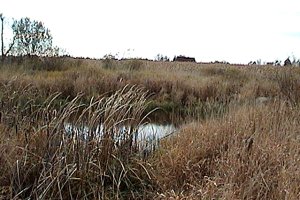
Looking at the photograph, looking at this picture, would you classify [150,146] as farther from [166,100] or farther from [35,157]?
[166,100]

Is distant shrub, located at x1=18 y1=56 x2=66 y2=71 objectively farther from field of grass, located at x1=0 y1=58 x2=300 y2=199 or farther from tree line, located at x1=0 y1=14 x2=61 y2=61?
field of grass, located at x1=0 y1=58 x2=300 y2=199

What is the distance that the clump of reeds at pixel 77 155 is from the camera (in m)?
3.72

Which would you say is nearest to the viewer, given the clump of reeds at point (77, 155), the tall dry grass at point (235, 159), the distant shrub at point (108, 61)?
the tall dry grass at point (235, 159)

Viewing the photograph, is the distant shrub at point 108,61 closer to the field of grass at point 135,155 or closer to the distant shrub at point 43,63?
the distant shrub at point 43,63

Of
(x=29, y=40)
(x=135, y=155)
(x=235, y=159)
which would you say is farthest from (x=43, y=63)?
(x=235, y=159)

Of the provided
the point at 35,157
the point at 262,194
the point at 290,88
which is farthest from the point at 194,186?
the point at 290,88

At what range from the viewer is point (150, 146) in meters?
5.03

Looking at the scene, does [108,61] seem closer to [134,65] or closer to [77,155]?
[134,65]

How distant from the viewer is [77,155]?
158 inches

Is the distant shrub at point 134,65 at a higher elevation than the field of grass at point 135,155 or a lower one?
higher

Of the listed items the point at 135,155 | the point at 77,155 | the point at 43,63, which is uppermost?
the point at 43,63

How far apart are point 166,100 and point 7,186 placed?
27.7 feet

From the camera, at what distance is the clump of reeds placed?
3717 millimetres

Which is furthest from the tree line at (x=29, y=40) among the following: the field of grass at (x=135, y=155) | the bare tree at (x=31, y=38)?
the field of grass at (x=135, y=155)
